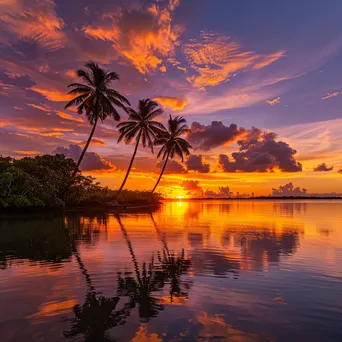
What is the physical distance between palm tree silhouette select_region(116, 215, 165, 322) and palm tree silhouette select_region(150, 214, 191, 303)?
33 centimetres

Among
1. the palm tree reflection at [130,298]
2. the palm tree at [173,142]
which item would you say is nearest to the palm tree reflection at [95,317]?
the palm tree reflection at [130,298]

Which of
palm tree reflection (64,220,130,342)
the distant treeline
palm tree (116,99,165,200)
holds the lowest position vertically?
palm tree reflection (64,220,130,342)

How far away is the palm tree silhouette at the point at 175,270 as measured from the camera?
823cm

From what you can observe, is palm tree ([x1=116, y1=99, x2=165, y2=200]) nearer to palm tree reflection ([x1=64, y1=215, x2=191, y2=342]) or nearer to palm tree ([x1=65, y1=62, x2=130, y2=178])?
palm tree ([x1=65, y1=62, x2=130, y2=178])

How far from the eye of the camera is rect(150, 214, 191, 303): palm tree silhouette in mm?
8227

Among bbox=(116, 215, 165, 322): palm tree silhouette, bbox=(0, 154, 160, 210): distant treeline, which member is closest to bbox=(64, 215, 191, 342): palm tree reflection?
bbox=(116, 215, 165, 322): palm tree silhouette

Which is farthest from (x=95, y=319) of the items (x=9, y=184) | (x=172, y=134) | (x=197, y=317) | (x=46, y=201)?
(x=172, y=134)

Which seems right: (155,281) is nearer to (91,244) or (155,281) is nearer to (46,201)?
(91,244)

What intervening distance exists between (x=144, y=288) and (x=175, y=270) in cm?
237

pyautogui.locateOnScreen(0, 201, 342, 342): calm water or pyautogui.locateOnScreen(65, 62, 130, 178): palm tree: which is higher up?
pyautogui.locateOnScreen(65, 62, 130, 178): palm tree

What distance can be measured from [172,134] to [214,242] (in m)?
44.8

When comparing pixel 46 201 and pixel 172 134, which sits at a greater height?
pixel 172 134

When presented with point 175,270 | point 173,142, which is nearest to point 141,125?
point 173,142

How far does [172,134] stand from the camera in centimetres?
6053
